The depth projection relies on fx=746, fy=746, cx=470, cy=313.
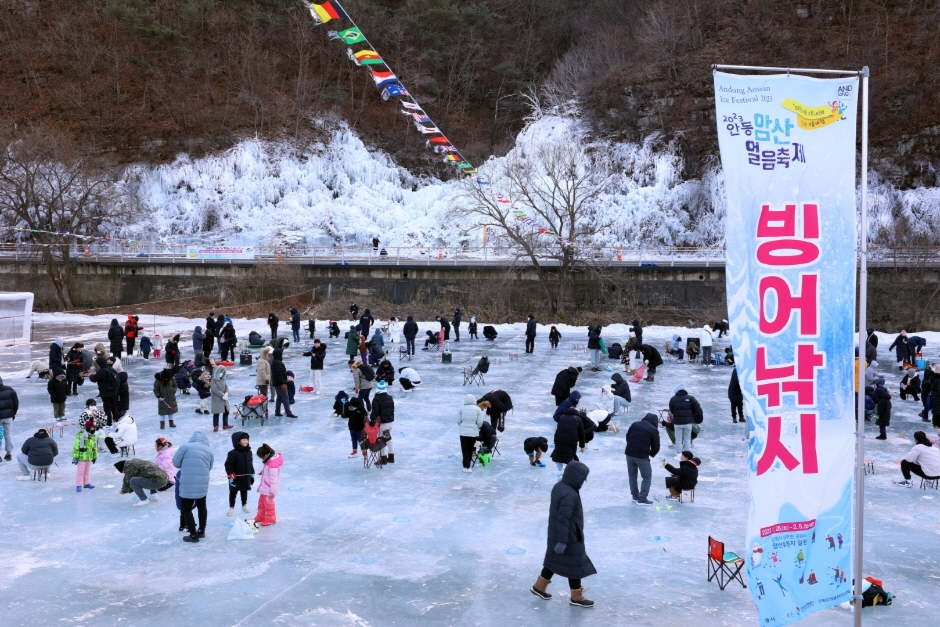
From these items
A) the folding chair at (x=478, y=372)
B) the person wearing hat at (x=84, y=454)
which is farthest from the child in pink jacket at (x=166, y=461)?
the folding chair at (x=478, y=372)

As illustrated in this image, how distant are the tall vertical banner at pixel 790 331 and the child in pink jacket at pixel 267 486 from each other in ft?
19.2

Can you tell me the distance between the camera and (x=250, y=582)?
7.34 metres

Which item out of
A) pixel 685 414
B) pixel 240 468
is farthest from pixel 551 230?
pixel 240 468

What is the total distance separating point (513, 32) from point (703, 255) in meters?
36.5

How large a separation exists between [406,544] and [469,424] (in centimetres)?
288

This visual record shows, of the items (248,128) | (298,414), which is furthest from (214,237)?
(298,414)

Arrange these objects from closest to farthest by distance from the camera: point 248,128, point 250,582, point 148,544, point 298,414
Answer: point 250,582 < point 148,544 < point 298,414 < point 248,128

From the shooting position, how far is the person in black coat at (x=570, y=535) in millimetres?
6676

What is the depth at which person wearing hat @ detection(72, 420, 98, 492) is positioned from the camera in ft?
33.2

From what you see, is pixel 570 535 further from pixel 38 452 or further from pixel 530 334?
pixel 530 334

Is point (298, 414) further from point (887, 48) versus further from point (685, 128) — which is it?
point (887, 48)

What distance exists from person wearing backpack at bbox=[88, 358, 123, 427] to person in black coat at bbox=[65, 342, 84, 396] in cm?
335

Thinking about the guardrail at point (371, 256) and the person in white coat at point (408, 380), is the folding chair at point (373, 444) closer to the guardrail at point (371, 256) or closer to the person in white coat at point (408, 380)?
the person in white coat at point (408, 380)

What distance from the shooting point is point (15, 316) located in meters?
25.7
